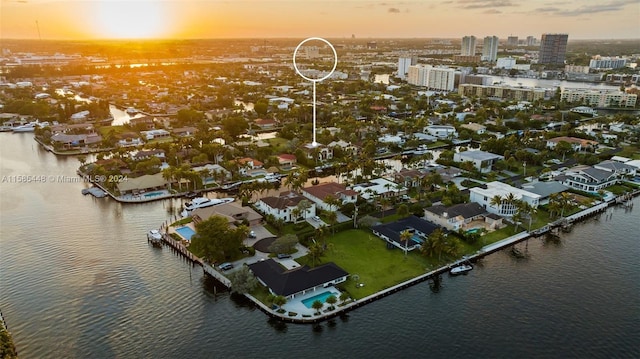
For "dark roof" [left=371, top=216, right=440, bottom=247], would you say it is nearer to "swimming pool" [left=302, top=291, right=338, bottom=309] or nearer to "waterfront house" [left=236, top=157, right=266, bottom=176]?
"swimming pool" [left=302, top=291, right=338, bottom=309]

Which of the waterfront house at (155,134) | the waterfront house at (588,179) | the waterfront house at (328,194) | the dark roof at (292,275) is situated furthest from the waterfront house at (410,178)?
the waterfront house at (155,134)

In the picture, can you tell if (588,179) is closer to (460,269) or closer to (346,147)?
(460,269)

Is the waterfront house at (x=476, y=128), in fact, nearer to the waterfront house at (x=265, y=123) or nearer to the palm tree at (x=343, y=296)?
the waterfront house at (x=265, y=123)

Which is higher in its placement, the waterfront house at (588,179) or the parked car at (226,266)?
the waterfront house at (588,179)

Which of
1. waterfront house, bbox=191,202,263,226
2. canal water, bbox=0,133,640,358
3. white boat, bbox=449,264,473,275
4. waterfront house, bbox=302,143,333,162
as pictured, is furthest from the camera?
waterfront house, bbox=302,143,333,162

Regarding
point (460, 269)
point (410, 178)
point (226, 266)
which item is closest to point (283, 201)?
point (226, 266)

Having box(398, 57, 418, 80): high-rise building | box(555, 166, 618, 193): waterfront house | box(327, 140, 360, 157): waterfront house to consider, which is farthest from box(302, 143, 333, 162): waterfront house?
box(398, 57, 418, 80): high-rise building

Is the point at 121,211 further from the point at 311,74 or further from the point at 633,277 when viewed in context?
the point at 311,74
